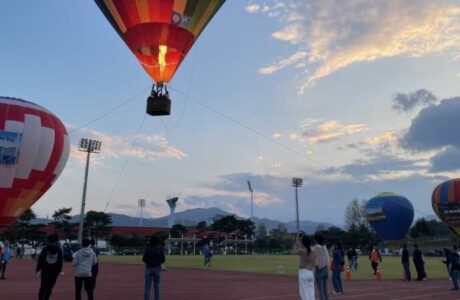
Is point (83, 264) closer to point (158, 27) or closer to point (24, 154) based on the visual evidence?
point (158, 27)

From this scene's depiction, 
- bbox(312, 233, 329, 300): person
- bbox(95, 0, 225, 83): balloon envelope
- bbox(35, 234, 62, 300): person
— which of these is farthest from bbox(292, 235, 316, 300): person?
bbox(95, 0, 225, 83): balloon envelope

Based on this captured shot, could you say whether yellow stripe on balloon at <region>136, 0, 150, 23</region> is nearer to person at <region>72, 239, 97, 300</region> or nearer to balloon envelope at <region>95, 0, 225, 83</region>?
balloon envelope at <region>95, 0, 225, 83</region>

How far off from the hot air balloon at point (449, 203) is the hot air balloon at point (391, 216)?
16.2ft

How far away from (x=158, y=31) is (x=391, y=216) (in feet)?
121

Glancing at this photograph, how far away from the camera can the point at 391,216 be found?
46281mm

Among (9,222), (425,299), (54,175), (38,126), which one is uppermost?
(38,126)

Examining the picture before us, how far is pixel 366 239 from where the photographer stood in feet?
301

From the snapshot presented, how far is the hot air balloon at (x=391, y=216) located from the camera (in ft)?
152

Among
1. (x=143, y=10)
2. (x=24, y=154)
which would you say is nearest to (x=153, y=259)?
(x=143, y=10)

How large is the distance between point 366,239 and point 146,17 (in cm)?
8396

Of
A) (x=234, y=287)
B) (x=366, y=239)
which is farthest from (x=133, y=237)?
(x=234, y=287)

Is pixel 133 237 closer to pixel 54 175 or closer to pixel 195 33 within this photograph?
pixel 54 175

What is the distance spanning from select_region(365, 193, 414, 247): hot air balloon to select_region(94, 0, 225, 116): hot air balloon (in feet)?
117

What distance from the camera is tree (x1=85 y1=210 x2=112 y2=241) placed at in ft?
267
